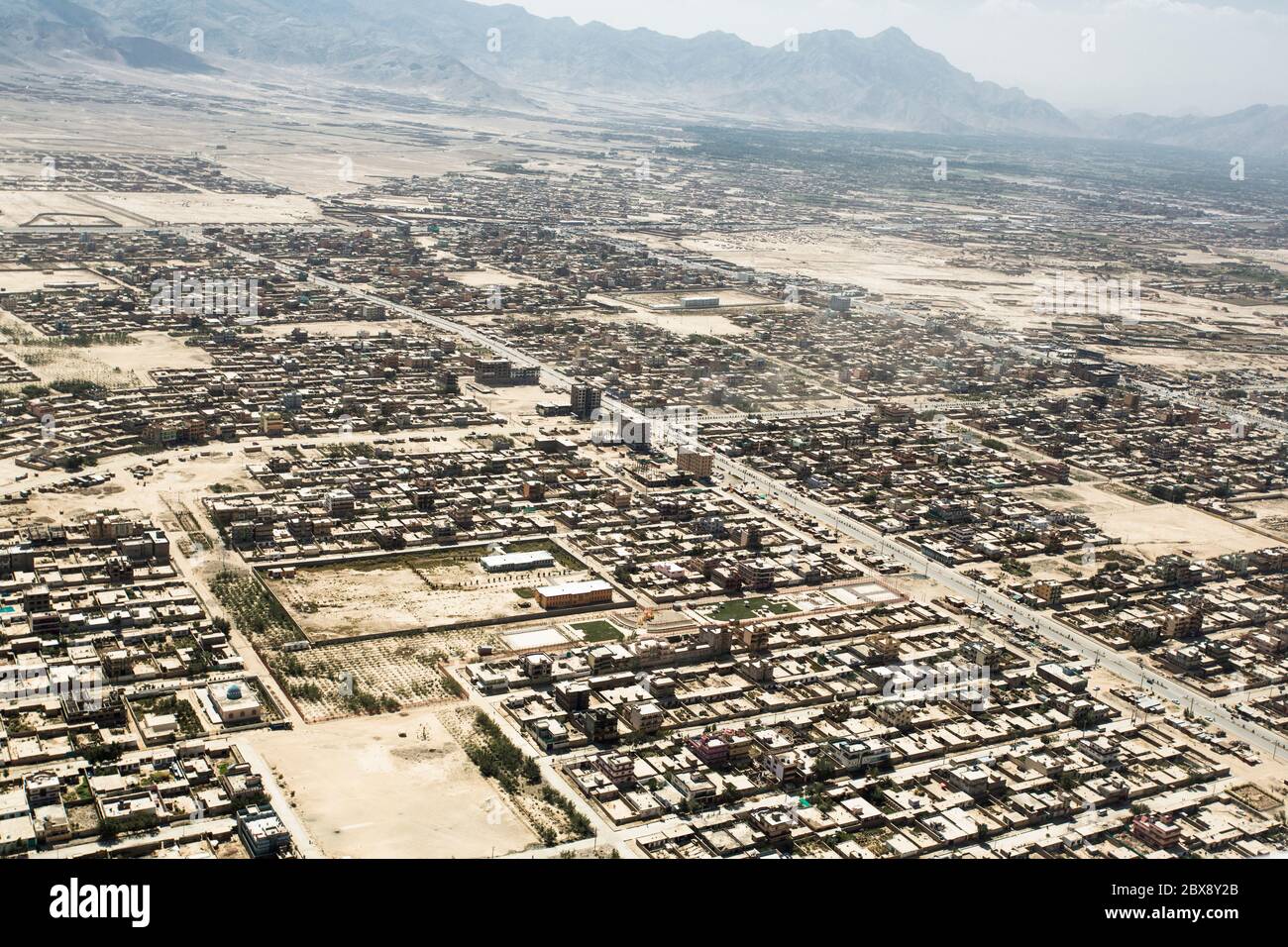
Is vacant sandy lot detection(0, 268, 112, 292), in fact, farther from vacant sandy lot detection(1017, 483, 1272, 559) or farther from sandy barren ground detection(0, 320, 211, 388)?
vacant sandy lot detection(1017, 483, 1272, 559)

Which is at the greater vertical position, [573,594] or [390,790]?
[573,594]

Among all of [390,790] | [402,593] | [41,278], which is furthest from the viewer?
[41,278]

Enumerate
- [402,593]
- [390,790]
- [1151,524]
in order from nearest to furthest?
[390,790]
[402,593]
[1151,524]

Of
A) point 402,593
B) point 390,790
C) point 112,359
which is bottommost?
point 390,790

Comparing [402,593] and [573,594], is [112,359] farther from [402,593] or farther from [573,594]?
[573,594]

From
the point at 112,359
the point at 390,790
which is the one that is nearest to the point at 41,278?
the point at 112,359

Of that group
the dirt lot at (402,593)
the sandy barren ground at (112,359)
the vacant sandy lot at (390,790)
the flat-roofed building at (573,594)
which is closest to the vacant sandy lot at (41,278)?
the sandy barren ground at (112,359)

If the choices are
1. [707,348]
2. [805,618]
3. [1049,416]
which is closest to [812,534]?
[805,618]

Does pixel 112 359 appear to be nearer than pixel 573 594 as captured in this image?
No

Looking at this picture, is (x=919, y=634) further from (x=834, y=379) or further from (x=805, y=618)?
(x=834, y=379)
